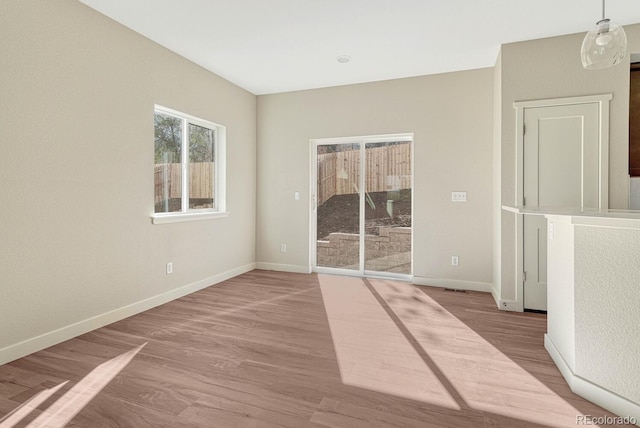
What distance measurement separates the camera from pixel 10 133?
7.70 ft

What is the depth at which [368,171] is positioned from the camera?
492 cm

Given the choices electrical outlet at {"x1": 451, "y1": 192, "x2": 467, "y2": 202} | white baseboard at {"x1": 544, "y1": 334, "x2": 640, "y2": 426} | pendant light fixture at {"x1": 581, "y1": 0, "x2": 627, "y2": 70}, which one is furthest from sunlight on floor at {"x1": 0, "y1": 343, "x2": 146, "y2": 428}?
electrical outlet at {"x1": 451, "y1": 192, "x2": 467, "y2": 202}

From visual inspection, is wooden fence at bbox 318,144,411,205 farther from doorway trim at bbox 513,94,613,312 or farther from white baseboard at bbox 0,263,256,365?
white baseboard at bbox 0,263,256,365

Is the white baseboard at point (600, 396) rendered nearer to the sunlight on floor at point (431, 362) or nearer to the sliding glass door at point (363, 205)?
the sunlight on floor at point (431, 362)

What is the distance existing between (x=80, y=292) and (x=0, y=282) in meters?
0.59

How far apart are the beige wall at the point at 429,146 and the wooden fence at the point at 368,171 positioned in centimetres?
22

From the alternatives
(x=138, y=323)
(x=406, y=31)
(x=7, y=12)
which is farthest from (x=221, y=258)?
(x=406, y=31)

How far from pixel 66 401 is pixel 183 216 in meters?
2.29

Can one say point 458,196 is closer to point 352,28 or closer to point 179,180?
point 352,28

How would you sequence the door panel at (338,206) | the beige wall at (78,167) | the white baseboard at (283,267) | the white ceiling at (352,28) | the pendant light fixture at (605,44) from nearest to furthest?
the pendant light fixture at (605,44) → the beige wall at (78,167) → the white ceiling at (352,28) → the door panel at (338,206) → the white baseboard at (283,267)

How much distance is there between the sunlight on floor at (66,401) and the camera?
5.71 feet

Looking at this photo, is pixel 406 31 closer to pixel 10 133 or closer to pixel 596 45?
pixel 596 45

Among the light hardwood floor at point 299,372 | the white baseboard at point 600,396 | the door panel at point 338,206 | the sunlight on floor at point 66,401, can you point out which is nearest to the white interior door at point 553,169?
the light hardwood floor at point 299,372

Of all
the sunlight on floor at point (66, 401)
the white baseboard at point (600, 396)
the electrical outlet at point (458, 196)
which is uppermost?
the electrical outlet at point (458, 196)
